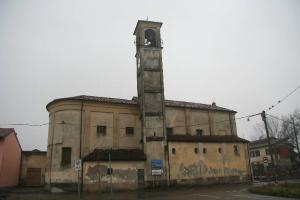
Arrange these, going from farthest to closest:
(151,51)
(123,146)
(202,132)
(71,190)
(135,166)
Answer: (202,132) < (151,51) < (123,146) < (135,166) < (71,190)

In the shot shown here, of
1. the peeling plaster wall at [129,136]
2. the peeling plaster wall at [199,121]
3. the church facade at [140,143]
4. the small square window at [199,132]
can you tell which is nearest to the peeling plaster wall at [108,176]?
the church facade at [140,143]

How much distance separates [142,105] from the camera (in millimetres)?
29844

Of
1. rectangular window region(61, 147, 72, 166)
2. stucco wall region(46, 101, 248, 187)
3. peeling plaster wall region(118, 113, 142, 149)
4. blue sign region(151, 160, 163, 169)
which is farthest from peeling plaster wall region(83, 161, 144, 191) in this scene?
peeling plaster wall region(118, 113, 142, 149)

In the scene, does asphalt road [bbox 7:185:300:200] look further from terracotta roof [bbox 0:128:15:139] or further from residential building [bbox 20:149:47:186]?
residential building [bbox 20:149:47:186]

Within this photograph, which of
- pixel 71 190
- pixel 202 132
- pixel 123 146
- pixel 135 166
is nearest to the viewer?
pixel 71 190

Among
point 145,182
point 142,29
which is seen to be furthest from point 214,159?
point 142,29

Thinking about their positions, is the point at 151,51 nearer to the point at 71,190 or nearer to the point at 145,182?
the point at 145,182

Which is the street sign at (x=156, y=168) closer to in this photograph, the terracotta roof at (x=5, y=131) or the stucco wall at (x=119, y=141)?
the stucco wall at (x=119, y=141)

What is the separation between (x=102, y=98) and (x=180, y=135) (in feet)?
34.3

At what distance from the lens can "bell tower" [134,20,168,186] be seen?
28047 millimetres

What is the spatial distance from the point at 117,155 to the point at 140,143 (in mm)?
3516

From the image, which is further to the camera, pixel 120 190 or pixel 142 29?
pixel 142 29

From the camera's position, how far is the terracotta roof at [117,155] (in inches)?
1035

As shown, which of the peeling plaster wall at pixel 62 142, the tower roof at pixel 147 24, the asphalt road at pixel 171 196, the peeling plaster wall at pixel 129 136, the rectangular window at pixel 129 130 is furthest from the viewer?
the tower roof at pixel 147 24
